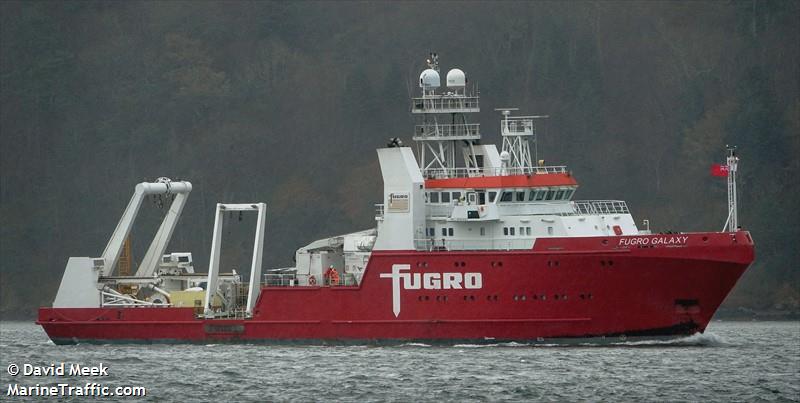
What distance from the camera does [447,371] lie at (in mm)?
38812

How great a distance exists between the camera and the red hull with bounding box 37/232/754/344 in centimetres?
4253

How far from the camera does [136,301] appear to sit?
47.9 m

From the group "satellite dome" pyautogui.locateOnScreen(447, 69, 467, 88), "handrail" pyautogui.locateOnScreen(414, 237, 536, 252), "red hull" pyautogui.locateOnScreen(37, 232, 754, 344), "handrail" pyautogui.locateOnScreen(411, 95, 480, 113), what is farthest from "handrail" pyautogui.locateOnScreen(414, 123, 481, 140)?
"red hull" pyautogui.locateOnScreen(37, 232, 754, 344)

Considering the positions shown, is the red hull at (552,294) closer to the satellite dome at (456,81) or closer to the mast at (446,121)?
the mast at (446,121)

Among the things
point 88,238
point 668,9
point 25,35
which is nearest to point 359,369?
point 88,238

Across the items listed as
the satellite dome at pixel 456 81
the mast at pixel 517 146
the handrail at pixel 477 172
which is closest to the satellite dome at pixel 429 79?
the satellite dome at pixel 456 81

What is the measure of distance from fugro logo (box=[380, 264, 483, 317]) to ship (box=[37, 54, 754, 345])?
0.12 feet

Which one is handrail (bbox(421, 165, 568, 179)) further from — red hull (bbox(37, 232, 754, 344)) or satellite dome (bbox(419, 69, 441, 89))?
red hull (bbox(37, 232, 754, 344))

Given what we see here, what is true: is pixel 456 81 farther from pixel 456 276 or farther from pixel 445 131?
pixel 456 276

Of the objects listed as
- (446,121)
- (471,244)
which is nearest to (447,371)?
(471,244)

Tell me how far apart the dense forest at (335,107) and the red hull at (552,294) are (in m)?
24.9

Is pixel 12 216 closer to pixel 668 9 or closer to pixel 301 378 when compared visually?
pixel 668 9

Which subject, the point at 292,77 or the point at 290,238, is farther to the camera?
the point at 292,77

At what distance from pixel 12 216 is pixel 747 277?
34.3 meters
